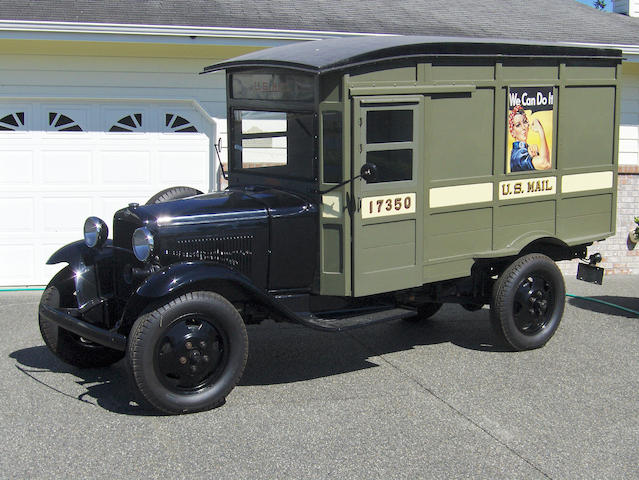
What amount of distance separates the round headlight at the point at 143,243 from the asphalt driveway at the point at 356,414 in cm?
100

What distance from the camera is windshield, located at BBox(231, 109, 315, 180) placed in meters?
6.18

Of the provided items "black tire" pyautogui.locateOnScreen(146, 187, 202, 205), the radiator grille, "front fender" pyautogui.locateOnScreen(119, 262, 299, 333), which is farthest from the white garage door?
"front fender" pyautogui.locateOnScreen(119, 262, 299, 333)

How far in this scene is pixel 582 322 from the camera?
25.5 ft

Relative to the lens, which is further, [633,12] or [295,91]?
[633,12]

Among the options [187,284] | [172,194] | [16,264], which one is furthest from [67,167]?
[187,284]

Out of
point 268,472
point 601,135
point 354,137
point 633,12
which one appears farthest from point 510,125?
point 633,12

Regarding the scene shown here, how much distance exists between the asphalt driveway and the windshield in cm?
151

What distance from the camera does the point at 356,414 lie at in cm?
540

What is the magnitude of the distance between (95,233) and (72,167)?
3277 mm

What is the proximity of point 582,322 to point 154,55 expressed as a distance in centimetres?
556

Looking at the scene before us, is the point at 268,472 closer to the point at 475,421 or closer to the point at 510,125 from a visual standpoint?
the point at 475,421

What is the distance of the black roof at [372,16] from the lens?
30.9 feet

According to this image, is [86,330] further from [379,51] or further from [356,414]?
[379,51]

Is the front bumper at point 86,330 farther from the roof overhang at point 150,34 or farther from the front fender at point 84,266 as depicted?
the roof overhang at point 150,34
